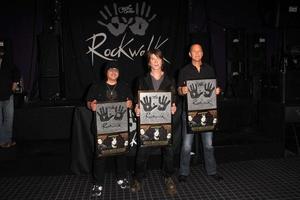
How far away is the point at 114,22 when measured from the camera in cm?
617

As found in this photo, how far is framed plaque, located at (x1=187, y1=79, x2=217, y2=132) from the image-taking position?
345 cm

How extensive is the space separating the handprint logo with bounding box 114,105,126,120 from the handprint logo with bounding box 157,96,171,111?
0.37m

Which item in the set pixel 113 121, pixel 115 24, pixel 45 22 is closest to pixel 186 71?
pixel 113 121

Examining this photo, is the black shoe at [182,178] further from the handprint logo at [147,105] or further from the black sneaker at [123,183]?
the handprint logo at [147,105]

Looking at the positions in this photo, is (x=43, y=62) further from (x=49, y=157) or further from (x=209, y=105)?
(x=209, y=105)

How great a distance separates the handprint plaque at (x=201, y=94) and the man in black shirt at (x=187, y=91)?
45 millimetres

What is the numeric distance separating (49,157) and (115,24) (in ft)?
10.3

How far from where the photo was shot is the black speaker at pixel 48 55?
5695 millimetres

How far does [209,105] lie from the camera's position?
355cm

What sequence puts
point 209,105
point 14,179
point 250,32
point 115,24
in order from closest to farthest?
1. point 209,105
2. point 14,179
3. point 115,24
4. point 250,32

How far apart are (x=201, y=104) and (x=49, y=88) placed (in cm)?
321

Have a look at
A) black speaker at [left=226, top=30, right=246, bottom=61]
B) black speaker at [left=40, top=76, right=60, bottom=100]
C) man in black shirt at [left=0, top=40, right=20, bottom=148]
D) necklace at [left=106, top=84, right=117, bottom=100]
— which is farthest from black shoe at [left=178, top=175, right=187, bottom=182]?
black speaker at [left=226, top=30, right=246, bottom=61]

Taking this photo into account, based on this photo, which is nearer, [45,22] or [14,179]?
[14,179]

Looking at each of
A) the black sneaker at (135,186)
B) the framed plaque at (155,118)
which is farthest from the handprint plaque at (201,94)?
the black sneaker at (135,186)
